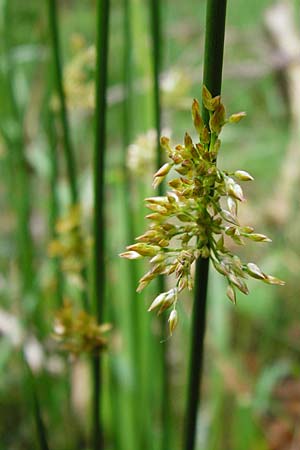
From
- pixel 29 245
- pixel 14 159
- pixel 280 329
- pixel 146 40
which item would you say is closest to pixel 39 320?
pixel 29 245

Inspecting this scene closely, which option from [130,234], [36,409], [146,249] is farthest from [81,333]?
[130,234]

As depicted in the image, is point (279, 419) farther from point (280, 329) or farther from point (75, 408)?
point (75, 408)

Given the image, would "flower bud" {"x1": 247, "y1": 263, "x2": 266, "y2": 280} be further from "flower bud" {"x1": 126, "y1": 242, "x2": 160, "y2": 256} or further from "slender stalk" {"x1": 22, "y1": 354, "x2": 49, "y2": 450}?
"slender stalk" {"x1": 22, "y1": 354, "x2": 49, "y2": 450}

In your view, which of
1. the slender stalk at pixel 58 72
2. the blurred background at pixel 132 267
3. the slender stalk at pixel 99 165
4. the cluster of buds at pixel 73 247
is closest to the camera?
the slender stalk at pixel 99 165

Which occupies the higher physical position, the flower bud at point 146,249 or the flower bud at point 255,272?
the flower bud at point 146,249

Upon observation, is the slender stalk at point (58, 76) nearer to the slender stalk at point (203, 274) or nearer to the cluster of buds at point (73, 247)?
the cluster of buds at point (73, 247)

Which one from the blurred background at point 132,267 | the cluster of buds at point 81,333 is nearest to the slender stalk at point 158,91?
the blurred background at point 132,267

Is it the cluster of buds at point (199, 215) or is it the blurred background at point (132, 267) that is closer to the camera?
the cluster of buds at point (199, 215)
